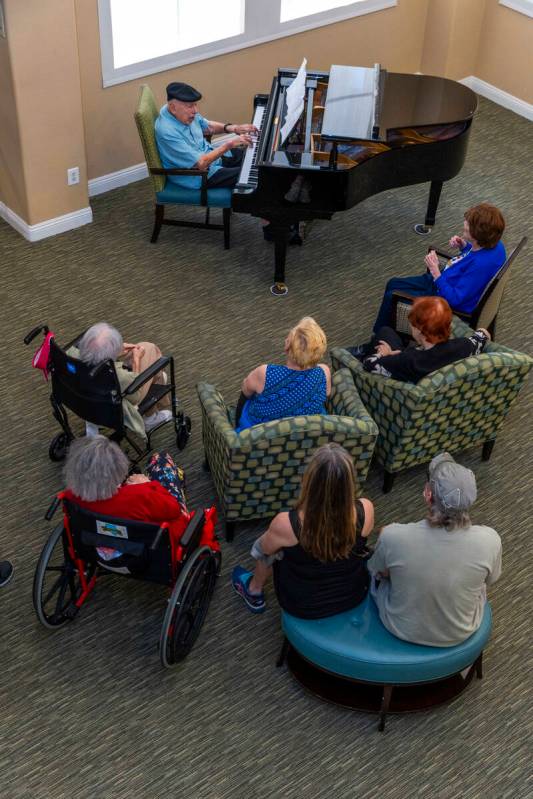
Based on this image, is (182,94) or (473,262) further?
(182,94)

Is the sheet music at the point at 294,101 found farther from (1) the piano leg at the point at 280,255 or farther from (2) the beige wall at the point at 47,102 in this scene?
(2) the beige wall at the point at 47,102

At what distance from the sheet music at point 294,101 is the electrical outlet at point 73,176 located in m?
1.53

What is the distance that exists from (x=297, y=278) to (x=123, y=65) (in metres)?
2.02

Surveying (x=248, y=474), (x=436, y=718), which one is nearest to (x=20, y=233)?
(x=248, y=474)

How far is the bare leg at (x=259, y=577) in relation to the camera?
167 inches

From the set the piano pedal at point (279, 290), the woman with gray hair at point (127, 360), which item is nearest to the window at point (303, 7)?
the piano pedal at point (279, 290)

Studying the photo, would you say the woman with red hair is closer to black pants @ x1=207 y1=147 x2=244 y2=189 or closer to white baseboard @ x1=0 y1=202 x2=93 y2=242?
black pants @ x1=207 y1=147 x2=244 y2=189

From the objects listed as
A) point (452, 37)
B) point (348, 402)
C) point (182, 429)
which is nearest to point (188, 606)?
point (348, 402)

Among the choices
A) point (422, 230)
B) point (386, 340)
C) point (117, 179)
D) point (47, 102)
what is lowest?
point (422, 230)

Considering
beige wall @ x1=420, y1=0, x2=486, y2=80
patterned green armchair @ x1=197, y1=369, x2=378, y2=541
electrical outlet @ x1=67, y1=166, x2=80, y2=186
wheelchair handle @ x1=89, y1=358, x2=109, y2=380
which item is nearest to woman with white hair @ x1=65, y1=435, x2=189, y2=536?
patterned green armchair @ x1=197, y1=369, x2=378, y2=541

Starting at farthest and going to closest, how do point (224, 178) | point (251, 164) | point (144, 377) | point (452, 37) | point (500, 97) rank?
point (500, 97) → point (452, 37) → point (224, 178) → point (251, 164) → point (144, 377)

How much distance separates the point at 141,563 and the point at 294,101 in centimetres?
336

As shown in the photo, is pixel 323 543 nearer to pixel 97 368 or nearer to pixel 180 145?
pixel 97 368

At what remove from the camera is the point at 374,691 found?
13.4 ft
